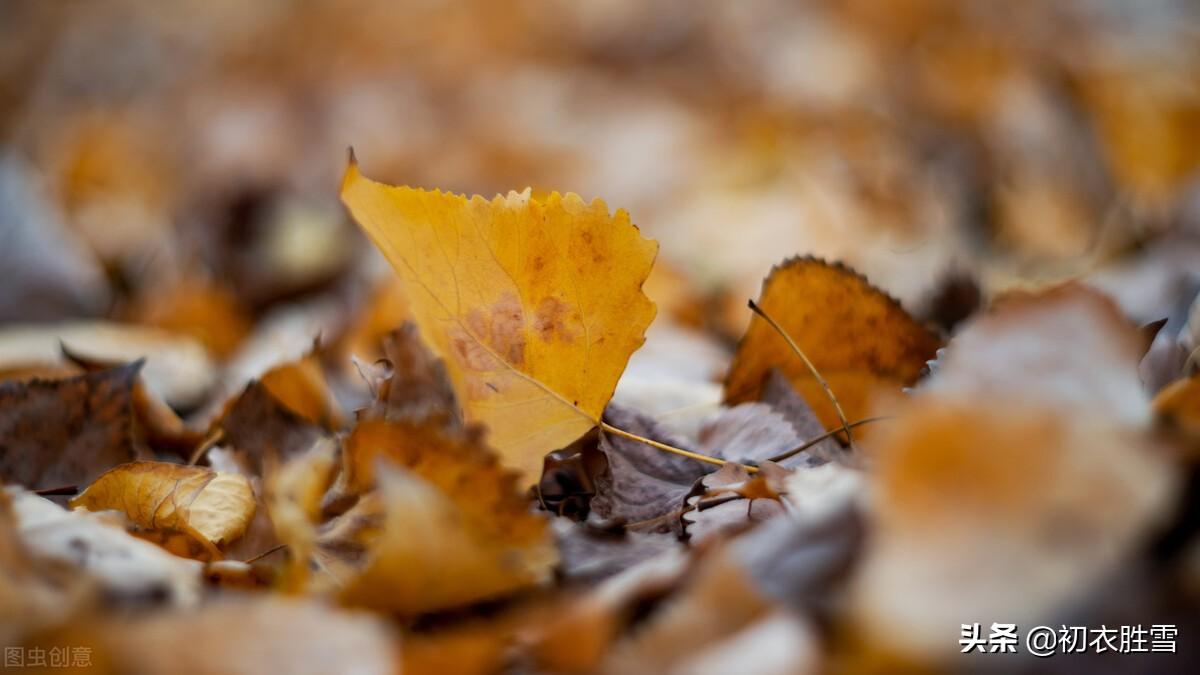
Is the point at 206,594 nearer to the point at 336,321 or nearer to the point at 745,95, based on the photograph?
the point at 336,321

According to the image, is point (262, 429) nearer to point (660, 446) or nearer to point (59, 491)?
point (59, 491)

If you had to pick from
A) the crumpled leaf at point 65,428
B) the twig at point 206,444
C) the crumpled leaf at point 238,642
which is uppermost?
the twig at point 206,444

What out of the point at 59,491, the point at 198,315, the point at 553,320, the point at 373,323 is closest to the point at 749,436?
the point at 553,320

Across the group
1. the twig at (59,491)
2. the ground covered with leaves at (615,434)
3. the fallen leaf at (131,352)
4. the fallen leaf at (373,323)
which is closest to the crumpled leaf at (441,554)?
the ground covered with leaves at (615,434)

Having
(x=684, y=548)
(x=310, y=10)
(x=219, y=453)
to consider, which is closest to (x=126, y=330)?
(x=219, y=453)

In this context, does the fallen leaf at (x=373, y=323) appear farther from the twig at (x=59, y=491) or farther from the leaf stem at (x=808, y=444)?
the leaf stem at (x=808, y=444)
